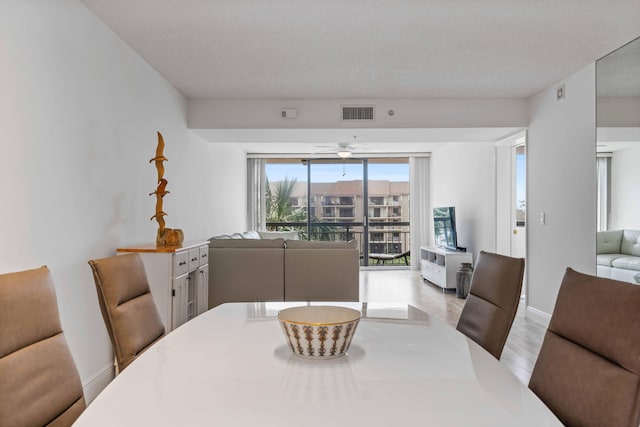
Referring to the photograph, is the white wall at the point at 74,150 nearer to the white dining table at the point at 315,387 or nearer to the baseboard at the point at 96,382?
the baseboard at the point at 96,382

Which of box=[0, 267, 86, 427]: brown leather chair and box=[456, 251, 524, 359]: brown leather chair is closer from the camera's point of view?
box=[0, 267, 86, 427]: brown leather chair

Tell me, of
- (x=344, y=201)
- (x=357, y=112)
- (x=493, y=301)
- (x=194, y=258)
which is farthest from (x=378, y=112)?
(x=344, y=201)

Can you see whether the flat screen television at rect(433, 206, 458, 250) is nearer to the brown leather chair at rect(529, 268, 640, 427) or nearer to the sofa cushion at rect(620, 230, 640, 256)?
the sofa cushion at rect(620, 230, 640, 256)

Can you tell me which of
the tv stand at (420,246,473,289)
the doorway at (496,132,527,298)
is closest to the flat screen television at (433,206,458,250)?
the tv stand at (420,246,473,289)

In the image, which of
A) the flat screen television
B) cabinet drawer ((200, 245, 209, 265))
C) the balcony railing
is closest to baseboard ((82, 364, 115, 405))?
cabinet drawer ((200, 245, 209, 265))

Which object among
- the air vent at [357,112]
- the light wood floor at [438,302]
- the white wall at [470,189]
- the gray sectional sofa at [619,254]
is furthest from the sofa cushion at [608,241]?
the air vent at [357,112]

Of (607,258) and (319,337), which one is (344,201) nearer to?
(607,258)

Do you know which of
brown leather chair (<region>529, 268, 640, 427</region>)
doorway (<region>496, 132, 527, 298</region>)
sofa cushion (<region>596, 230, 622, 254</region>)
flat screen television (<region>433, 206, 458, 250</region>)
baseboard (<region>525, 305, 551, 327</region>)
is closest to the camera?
brown leather chair (<region>529, 268, 640, 427</region>)

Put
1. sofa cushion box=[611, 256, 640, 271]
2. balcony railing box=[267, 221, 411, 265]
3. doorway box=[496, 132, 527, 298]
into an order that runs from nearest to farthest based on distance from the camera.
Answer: sofa cushion box=[611, 256, 640, 271] → doorway box=[496, 132, 527, 298] → balcony railing box=[267, 221, 411, 265]

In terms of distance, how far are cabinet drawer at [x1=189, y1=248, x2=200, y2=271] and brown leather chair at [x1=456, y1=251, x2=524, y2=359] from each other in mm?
2362

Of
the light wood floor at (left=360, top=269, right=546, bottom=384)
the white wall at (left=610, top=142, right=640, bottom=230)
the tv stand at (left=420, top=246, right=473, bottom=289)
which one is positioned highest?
the white wall at (left=610, top=142, right=640, bottom=230)

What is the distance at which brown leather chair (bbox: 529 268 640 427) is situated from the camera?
37.0 inches

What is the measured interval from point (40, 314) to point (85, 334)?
1.85 meters

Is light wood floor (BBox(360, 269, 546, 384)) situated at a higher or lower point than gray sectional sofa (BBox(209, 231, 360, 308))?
lower
